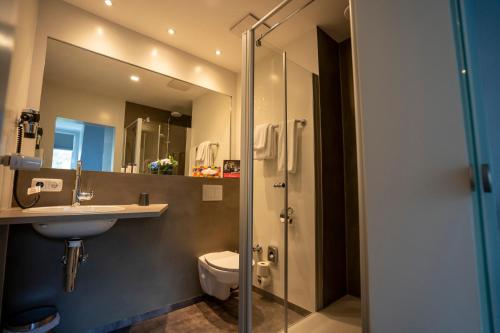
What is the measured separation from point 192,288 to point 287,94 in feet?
6.46

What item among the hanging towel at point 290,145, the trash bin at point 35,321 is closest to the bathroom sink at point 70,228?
the trash bin at point 35,321

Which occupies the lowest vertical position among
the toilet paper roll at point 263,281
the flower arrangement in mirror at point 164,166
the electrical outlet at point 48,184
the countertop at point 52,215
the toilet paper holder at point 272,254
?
the toilet paper roll at point 263,281

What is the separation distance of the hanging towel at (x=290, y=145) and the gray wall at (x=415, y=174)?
1.05 metres

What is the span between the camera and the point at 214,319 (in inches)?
71.2

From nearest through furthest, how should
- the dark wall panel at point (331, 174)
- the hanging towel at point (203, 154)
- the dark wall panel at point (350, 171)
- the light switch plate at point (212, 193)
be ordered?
the dark wall panel at point (331, 174) < the dark wall panel at point (350, 171) < the light switch plate at point (212, 193) < the hanging towel at point (203, 154)

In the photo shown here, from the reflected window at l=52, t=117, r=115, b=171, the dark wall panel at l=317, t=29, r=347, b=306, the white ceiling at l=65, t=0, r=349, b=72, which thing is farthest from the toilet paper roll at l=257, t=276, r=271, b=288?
A: the white ceiling at l=65, t=0, r=349, b=72

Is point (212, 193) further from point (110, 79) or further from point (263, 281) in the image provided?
point (110, 79)

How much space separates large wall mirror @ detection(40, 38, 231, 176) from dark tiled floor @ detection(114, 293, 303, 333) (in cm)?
123

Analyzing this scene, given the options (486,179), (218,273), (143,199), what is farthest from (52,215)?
(486,179)

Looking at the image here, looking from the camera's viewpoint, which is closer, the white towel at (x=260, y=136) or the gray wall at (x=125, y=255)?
the gray wall at (x=125, y=255)

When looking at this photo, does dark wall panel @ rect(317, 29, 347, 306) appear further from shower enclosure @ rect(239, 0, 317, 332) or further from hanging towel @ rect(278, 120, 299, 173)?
hanging towel @ rect(278, 120, 299, 173)

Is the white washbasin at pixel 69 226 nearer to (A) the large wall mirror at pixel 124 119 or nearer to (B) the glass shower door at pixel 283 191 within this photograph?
(A) the large wall mirror at pixel 124 119

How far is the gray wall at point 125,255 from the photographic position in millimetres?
1410

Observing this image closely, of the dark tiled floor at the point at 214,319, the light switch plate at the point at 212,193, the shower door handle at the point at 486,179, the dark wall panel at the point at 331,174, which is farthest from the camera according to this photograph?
the light switch plate at the point at 212,193
